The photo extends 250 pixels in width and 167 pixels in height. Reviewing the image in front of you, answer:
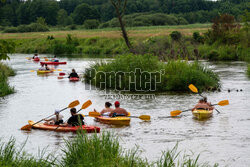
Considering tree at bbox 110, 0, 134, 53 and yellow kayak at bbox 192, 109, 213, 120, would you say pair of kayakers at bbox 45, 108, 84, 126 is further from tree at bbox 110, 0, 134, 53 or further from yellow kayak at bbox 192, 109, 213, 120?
tree at bbox 110, 0, 134, 53

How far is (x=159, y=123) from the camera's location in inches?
559

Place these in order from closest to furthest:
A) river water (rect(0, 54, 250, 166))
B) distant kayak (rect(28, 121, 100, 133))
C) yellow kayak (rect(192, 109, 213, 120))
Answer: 1. river water (rect(0, 54, 250, 166))
2. distant kayak (rect(28, 121, 100, 133))
3. yellow kayak (rect(192, 109, 213, 120))

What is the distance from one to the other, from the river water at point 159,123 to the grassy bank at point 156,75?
720 millimetres

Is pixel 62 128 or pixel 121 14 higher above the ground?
pixel 121 14

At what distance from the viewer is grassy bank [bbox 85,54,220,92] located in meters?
19.8

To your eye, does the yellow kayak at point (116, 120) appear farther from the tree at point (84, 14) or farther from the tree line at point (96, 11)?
the tree at point (84, 14)

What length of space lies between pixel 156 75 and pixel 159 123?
5.96m

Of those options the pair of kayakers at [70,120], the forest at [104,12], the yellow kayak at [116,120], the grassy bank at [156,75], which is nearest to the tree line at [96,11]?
the forest at [104,12]

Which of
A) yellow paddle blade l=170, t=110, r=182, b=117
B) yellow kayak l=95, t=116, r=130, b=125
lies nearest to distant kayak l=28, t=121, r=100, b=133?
yellow kayak l=95, t=116, r=130, b=125

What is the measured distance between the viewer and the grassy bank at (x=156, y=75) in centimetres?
1983

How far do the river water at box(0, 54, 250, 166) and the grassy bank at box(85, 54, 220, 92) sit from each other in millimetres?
720

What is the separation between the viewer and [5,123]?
14.7 m

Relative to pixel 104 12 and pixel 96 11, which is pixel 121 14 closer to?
pixel 96 11

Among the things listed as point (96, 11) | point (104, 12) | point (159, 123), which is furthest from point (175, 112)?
point (104, 12)
